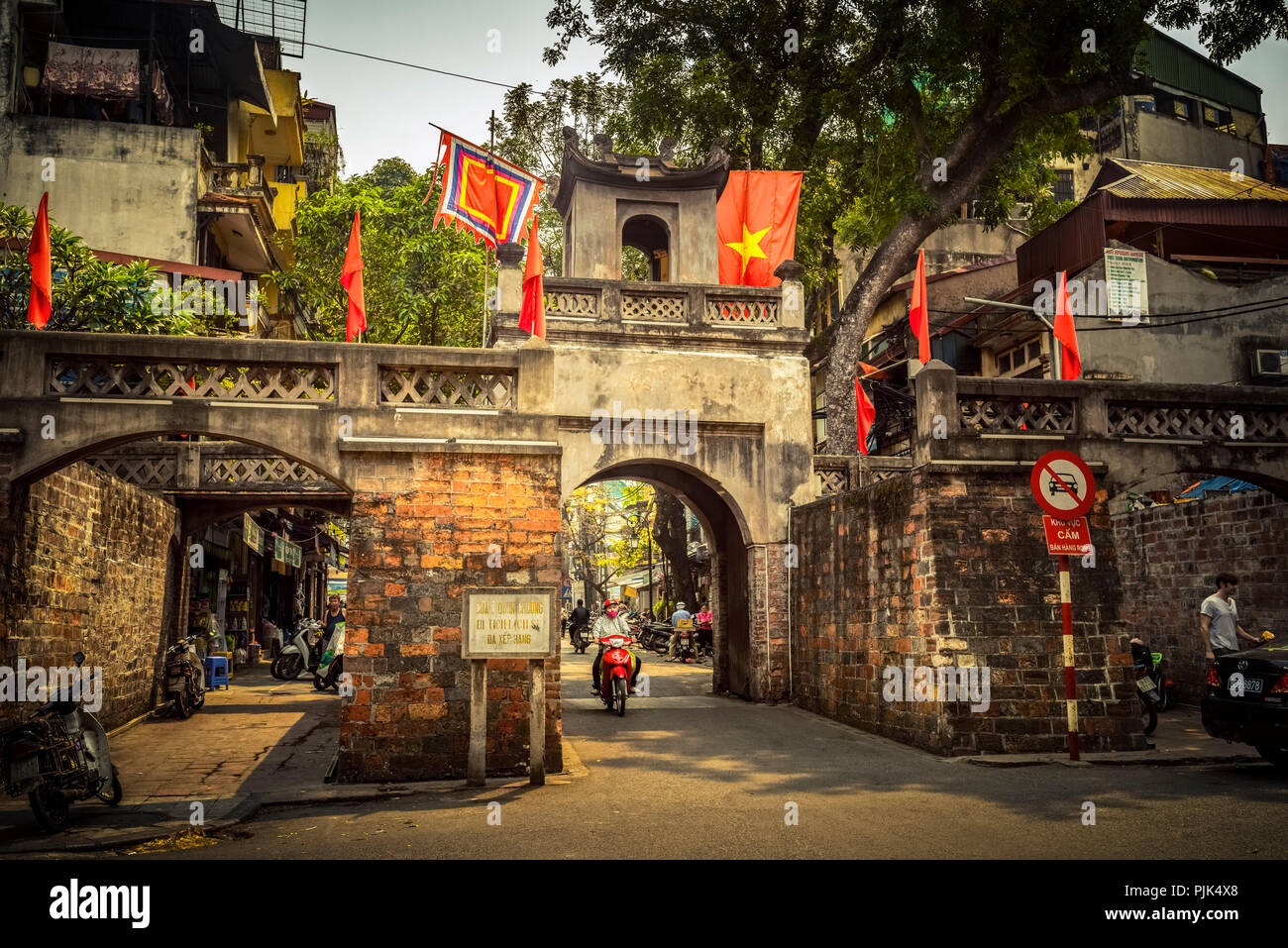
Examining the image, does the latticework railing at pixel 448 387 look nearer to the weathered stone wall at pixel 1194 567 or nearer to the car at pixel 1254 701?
the car at pixel 1254 701

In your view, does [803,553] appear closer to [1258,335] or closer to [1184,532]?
[1184,532]

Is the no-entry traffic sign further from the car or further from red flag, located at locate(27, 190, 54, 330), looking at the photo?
red flag, located at locate(27, 190, 54, 330)

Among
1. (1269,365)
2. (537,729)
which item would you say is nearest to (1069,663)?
(537,729)

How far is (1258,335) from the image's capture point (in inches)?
867

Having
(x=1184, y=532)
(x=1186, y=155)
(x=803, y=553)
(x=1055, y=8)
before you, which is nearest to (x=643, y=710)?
(x=803, y=553)

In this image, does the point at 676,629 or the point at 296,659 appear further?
the point at 676,629

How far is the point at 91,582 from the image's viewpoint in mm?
10891

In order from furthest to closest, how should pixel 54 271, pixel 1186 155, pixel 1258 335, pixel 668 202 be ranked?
1. pixel 1186 155
2. pixel 1258 335
3. pixel 668 202
4. pixel 54 271

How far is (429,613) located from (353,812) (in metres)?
1.82

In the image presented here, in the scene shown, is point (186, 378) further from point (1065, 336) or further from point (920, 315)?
point (1065, 336)

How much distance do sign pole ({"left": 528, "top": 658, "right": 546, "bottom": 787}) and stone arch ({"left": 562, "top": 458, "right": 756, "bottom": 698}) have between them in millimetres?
7243

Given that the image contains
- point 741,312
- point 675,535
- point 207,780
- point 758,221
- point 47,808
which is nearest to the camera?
point 47,808

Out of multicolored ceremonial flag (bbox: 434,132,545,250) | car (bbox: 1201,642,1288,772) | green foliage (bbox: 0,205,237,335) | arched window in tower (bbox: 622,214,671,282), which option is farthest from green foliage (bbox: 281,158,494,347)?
car (bbox: 1201,642,1288,772)

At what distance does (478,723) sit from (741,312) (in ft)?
32.7
